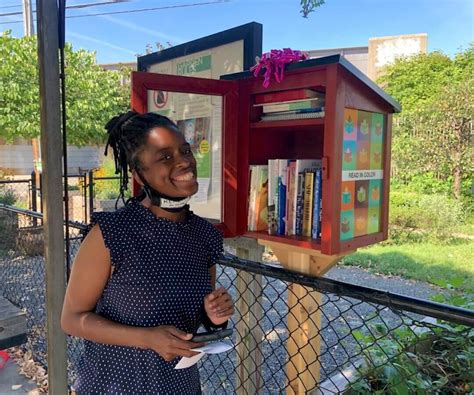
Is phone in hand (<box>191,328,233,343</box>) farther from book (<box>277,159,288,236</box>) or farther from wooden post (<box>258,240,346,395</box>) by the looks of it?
book (<box>277,159,288,236</box>)

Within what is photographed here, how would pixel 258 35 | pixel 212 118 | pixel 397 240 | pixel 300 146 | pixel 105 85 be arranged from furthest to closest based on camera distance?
pixel 105 85 < pixel 397 240 < pixel 300 146 < pixel 212 118 < pixel 258 35

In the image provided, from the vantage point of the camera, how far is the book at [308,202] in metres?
1.81

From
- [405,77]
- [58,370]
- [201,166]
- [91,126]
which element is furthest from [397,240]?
[91,126]

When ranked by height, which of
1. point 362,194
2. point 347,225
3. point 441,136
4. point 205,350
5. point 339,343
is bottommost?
point 339,343

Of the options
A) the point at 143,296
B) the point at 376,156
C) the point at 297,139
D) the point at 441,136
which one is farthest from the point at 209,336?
the point at 441,136

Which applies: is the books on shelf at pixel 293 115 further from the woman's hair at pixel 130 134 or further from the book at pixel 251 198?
the woman's hair at pixel 130 134

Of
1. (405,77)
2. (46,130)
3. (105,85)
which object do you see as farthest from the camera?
(105,85)

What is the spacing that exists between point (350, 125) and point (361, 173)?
209mm

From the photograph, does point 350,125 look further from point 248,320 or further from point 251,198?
point 248,320

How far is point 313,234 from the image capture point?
5.98 feet

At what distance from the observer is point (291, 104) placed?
72.3 inches

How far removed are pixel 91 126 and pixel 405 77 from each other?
24.6ft

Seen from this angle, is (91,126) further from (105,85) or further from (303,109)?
(303,109)

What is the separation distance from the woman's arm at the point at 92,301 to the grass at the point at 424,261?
14.8 feet
